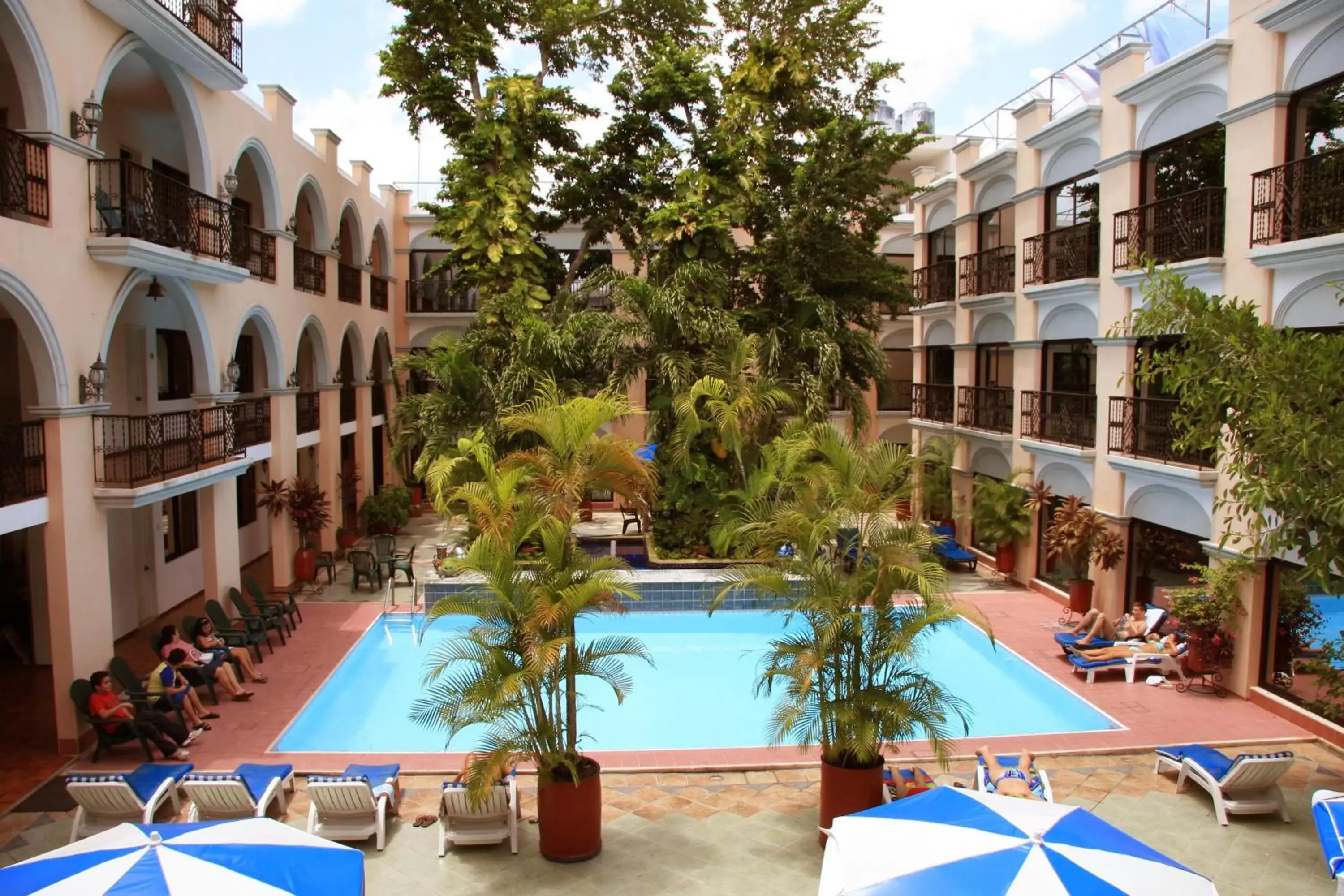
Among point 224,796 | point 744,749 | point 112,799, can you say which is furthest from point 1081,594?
point 112,799

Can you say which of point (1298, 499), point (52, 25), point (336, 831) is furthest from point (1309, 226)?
point (52, 25)

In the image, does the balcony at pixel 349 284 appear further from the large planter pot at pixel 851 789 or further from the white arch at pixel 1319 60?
the white arch at pixel 1319 60

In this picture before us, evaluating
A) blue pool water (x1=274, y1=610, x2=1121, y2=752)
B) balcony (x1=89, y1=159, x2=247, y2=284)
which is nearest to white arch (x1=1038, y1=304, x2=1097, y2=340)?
blue pool water (x1=274, y1=610, x2=1121, y2=752)

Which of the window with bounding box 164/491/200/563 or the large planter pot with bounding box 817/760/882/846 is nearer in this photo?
the large planter pot with bounding box 817/760/882/846

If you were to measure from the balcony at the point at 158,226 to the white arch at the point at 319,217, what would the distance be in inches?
223

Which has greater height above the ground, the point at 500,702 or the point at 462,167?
the point at 462,167

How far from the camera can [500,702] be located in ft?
27.9

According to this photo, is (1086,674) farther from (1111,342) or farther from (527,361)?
(527,361)

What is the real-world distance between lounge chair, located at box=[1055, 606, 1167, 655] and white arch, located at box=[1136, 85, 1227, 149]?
7.41 metres

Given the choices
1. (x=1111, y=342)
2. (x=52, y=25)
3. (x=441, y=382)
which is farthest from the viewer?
(x=441, y=382)

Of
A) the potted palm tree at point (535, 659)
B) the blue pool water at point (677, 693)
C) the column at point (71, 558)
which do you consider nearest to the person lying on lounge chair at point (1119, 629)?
the blue pool water at point (677, 693)

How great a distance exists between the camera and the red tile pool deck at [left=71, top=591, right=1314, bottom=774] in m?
11.5

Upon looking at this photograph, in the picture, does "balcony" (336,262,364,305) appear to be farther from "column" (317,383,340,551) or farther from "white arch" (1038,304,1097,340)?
"white arch" (1038,304,1097,340)

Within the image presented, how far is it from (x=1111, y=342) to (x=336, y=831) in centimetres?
1433
